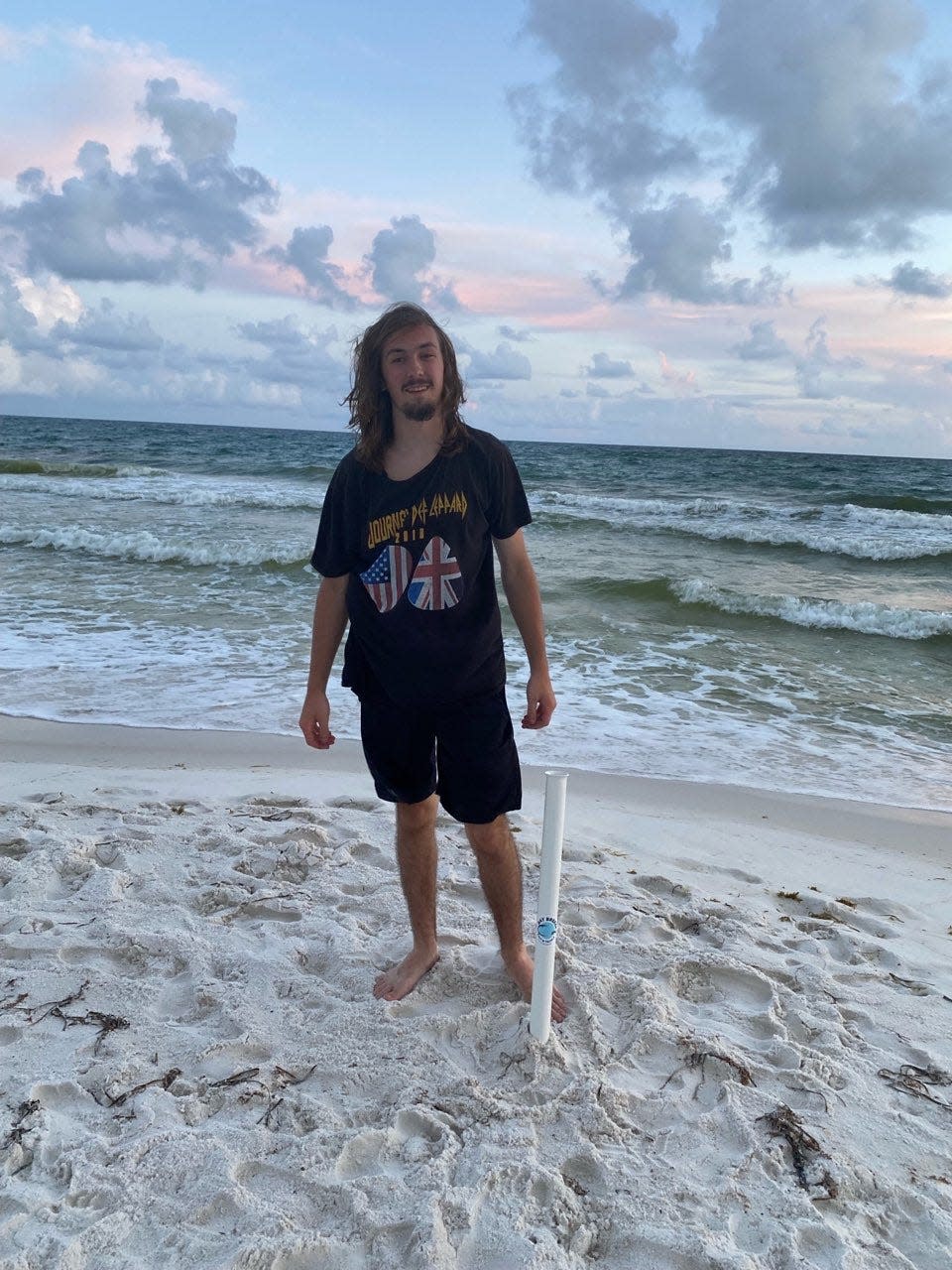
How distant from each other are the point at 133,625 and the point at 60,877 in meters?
5.71

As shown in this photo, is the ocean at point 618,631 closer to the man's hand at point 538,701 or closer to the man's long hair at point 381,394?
the man's hand at point 538,701

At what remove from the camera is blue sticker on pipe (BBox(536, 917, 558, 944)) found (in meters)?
2.52

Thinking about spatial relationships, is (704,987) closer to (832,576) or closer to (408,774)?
(408,774)

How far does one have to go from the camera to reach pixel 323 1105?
2.39 metres

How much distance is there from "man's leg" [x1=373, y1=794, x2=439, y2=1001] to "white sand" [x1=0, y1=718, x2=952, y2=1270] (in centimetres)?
8

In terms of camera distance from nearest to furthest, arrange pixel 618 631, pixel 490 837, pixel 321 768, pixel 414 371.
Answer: pixel 414 371 → pixel 490 837 → pixel 321 768 → pixel 618 631

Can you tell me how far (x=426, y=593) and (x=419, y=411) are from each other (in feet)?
1.88

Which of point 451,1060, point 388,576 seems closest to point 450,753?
point 388,576

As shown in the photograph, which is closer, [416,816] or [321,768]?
[416,816]

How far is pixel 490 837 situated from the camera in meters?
2.89

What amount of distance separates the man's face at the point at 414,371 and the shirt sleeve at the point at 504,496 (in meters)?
0.26

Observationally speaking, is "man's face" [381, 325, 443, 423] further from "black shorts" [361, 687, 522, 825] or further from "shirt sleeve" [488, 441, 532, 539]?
"black shorts" [361, 687, 522, 825]

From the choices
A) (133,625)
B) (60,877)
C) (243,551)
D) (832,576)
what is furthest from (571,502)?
(60,877)

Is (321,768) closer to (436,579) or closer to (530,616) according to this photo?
(530,616)
